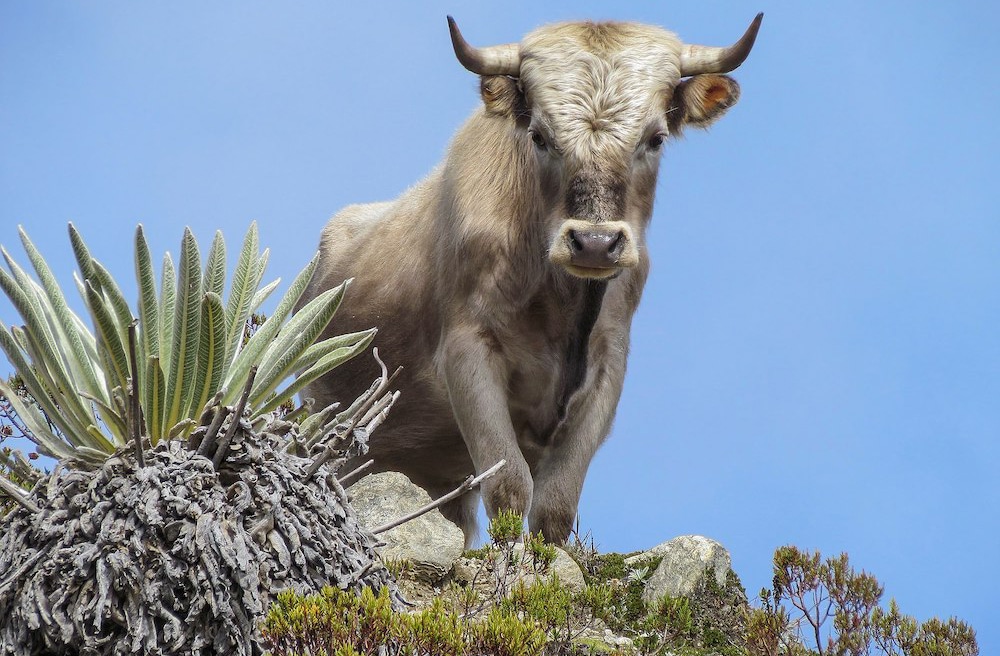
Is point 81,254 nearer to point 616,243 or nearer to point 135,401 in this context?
point 135,401

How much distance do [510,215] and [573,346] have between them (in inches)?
36.2

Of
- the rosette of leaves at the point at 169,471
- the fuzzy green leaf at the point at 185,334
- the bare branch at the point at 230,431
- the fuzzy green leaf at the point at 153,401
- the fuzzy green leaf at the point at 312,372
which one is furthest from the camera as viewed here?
the fuzzy green leaf at the point at 312,372

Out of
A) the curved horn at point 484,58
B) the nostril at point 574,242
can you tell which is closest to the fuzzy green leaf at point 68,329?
the nostril at point 574,242

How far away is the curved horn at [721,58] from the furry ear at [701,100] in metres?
0.06

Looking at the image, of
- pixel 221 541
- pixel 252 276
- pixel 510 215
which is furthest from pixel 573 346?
pixel 221 541

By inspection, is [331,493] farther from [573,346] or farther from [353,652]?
[573,346]

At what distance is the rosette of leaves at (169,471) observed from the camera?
381 cm

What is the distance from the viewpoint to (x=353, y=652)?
339cm

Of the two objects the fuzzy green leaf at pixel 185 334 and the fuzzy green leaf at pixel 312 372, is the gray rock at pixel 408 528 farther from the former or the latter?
the fuzzy green leaf at pixel 185 334

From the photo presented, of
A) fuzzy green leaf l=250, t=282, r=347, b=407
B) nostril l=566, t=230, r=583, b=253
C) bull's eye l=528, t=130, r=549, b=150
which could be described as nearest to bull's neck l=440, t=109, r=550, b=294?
bull's eye l=528, t=130, r=549, b=150

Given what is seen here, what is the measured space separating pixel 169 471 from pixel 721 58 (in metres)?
5.03

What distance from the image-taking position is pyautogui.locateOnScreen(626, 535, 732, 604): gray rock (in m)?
6.71

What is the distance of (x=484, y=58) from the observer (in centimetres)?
780

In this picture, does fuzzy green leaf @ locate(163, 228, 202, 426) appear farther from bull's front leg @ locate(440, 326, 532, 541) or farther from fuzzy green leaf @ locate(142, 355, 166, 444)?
bull's front leg @ locate(440, 326, 532, 541)
